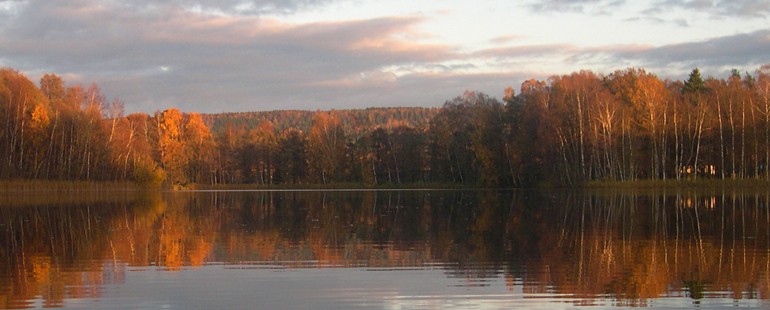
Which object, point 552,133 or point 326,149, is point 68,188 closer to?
point 326,149

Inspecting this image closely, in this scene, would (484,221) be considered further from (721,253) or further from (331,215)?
(721,253)

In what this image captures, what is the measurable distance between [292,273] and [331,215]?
2034 cm

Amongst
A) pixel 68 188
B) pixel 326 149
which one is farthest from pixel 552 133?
pixel 68 188

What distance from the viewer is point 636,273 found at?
1647 cm

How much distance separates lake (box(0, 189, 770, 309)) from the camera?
13.8m

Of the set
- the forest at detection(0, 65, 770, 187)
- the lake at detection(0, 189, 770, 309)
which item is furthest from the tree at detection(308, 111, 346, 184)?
the lake at detection(0, 189, 770, 309)

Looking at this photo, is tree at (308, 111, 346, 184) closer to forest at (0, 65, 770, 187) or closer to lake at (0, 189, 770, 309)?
forest at (0, 65, 770, 187)

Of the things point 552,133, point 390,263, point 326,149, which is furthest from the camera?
point 326,149

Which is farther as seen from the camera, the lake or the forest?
the forest

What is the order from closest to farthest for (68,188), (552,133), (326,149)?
(68,188)
(552,133)
(326,149)

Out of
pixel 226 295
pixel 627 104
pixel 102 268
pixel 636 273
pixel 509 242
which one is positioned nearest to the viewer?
pixel 226 295

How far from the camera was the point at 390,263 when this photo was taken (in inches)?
736

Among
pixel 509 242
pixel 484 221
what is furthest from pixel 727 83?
pixel 509 242

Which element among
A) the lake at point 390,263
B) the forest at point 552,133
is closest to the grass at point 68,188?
the forest at point 552,133
